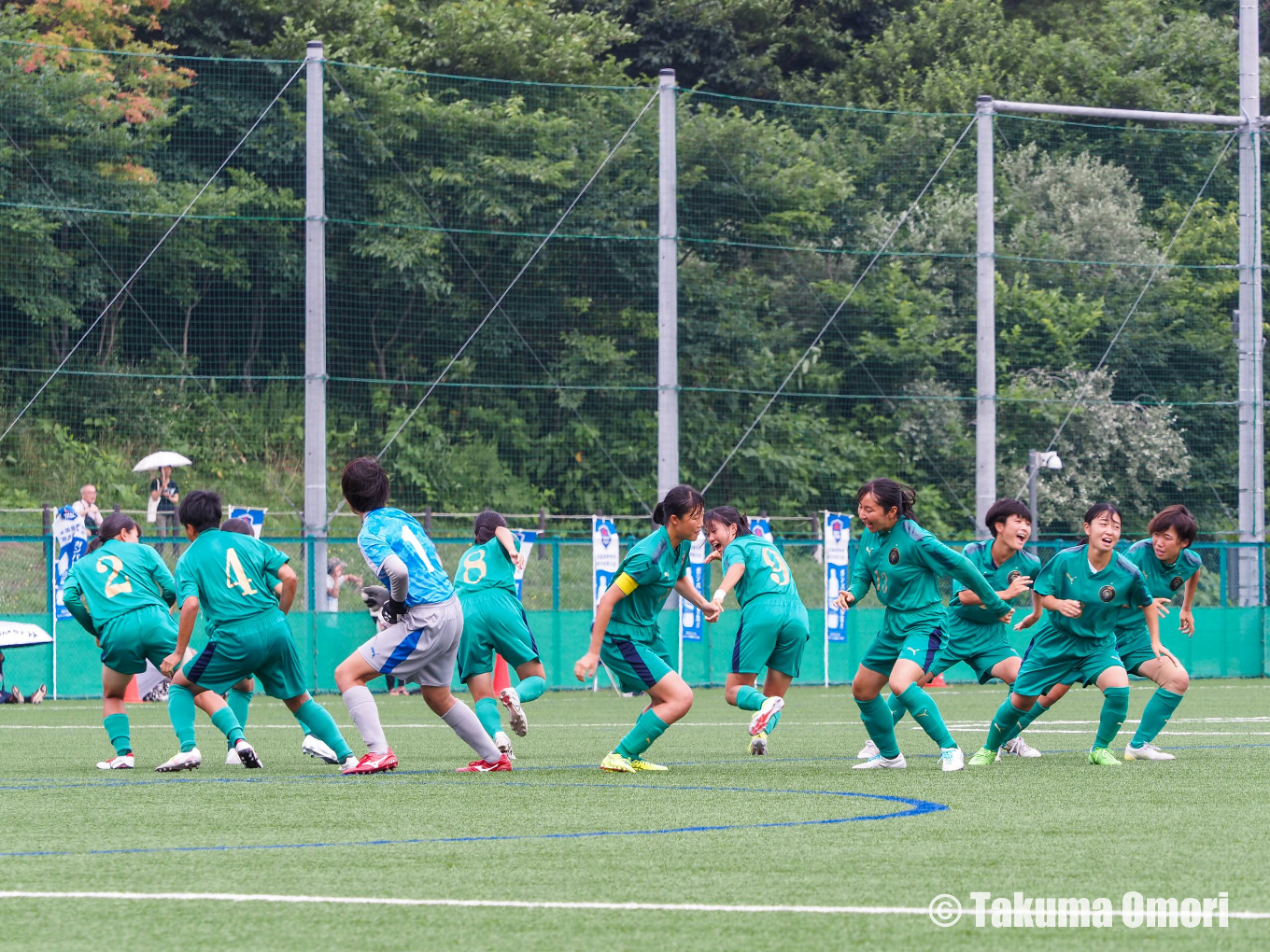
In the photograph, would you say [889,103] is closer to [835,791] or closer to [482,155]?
[482,155]

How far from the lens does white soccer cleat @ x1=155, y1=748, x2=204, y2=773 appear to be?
11.0m

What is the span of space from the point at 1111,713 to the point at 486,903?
6257 millimetres

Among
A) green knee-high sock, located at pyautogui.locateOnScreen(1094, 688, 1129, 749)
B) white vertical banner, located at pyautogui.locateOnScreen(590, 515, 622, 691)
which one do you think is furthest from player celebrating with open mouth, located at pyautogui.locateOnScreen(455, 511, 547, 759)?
white vertical banner, located at pyautogui.locateOnScreen(590, 515, 622, 691)

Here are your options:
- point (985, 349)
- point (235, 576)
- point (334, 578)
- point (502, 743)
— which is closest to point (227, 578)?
point (235, 576)

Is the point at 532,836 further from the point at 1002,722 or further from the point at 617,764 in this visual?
the point at 1002,722

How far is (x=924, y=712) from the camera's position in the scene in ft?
35.4

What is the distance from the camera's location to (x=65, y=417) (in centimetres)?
2700

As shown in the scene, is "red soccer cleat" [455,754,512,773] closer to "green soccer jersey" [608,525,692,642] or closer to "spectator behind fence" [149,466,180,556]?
"green soccer jersey" [608,525,692,642]

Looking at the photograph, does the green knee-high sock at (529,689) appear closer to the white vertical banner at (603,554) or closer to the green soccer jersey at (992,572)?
the green soccer jersey at (992,572)

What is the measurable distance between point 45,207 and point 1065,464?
57.8ft

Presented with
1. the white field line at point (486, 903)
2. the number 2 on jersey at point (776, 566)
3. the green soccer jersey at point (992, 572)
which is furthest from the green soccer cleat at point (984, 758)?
the white field line at point (486, 903)

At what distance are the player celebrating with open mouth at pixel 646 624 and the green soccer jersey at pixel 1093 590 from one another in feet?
7.16

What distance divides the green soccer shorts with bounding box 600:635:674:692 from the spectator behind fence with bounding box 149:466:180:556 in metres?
15.7

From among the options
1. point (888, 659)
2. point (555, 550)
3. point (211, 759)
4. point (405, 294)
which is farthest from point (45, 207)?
point (888, 659)
